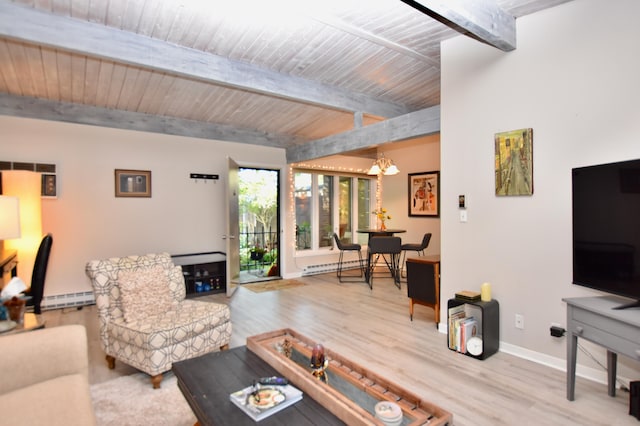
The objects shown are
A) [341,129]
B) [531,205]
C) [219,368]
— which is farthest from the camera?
[341,129]

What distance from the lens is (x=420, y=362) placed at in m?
2.80

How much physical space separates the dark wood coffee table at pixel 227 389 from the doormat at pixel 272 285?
A: 346cm

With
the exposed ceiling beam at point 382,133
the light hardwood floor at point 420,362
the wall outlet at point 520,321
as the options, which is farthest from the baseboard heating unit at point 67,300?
the wall outlet at point 520,321

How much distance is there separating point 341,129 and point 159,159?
3.17 metres

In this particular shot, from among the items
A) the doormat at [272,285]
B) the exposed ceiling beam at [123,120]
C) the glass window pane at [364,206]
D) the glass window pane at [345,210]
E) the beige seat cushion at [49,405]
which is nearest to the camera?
the beige seat cushion at [49,405]

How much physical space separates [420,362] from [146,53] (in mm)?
3529

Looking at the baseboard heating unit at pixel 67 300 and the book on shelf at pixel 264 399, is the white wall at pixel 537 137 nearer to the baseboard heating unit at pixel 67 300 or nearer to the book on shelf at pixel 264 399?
the book on shelf at pixel 264 399

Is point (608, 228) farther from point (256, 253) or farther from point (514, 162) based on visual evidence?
point (256, 253)

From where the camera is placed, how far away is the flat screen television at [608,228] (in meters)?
2.01

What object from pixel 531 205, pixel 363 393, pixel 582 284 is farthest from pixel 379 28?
pixel 363 393

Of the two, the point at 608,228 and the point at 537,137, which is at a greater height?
the point at 537,137

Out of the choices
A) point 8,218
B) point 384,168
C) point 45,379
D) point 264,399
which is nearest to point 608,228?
point 264,399

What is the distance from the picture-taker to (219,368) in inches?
73.8

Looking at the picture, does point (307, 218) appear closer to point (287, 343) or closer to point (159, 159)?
point (159, 159)
